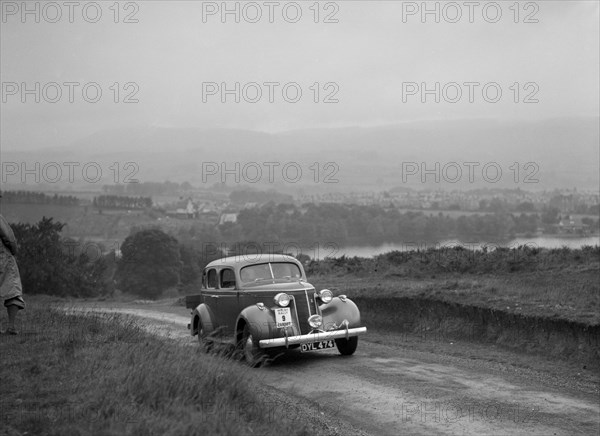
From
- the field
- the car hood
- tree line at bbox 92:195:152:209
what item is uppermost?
tree line at bbox 92:195:152:209

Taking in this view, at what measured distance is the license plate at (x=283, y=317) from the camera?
13.9 metres

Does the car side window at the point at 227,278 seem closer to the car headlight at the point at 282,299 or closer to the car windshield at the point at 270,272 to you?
the car windshield at the point at 270,272

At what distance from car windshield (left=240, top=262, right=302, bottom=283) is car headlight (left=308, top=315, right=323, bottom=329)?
1.45 meters

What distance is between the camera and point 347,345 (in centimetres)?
1457

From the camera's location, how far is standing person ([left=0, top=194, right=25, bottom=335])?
12141 millimetres

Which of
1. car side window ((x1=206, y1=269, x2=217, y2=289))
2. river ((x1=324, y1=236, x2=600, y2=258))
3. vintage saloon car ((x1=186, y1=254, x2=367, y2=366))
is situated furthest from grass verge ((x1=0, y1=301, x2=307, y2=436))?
river ((x1=324, y1=236, x2=600, y2=258))

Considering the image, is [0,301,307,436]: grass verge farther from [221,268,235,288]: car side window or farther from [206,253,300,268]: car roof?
[206,253,300,268]: car roof

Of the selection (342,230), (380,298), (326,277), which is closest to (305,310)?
(380,298)

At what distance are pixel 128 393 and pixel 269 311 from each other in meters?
6.89

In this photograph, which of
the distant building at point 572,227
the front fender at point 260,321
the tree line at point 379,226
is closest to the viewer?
the front fender at point 260,321

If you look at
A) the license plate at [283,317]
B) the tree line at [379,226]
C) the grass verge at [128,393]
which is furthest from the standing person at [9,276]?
the tree line at [379,226]

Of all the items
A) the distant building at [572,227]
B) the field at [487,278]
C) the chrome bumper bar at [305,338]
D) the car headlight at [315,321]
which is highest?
the distant building at [572,227]

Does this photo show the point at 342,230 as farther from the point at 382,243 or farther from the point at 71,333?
the point at 71,333

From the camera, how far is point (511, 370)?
1280cm
